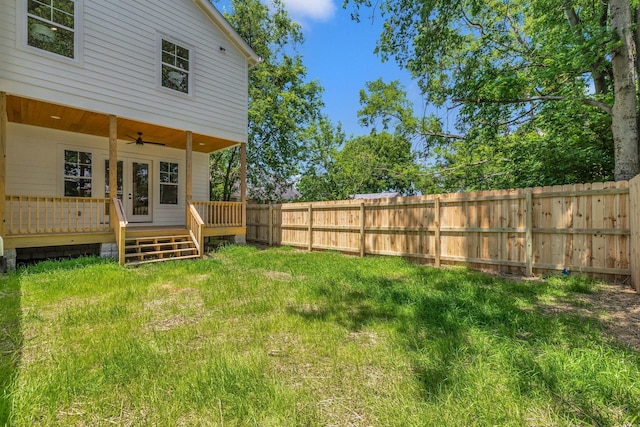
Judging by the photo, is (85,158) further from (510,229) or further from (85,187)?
(510,229)

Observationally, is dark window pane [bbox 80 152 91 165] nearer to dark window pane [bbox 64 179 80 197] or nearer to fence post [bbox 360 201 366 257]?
dark window pane [bbox 64 179 80 197]

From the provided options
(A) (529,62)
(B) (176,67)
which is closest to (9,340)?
→ (B) (176,67)

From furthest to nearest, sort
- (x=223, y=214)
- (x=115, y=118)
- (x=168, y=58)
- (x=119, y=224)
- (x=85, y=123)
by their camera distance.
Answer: (x=223, y=214), (x=168, y=58), (x=85, y=123), (x=115, y=118), (x=119, y=224)

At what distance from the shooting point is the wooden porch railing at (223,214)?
30.9 ft

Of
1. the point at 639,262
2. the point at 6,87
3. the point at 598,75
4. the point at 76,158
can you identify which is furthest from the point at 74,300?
the point at 598,75

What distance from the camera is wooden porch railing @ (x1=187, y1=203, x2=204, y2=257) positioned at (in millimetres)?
7984

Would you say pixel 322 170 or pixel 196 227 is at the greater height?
pixel 322 170

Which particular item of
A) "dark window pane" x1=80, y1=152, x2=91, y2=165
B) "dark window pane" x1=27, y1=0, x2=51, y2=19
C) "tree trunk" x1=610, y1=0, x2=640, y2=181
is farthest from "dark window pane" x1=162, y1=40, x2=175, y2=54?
"tree trunk" x1=610, y1=0, x2=640, y2=181

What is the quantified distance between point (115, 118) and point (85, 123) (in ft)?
4.52

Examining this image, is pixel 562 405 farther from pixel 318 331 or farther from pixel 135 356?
pixel 135 356

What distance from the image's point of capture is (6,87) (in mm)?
5938

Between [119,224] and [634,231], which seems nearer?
[634,231]

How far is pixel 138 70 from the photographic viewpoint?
25.7 ft

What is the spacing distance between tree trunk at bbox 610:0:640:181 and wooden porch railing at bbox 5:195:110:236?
37.6ft
